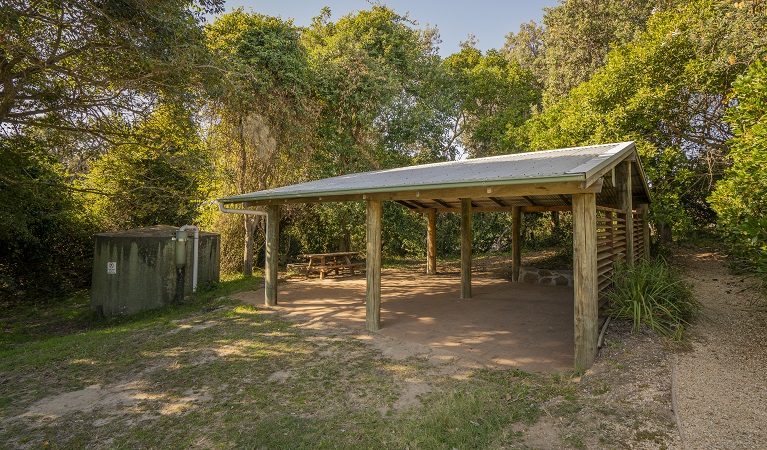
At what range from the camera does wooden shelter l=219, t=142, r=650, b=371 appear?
404cm

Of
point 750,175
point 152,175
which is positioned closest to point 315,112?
point 152,175

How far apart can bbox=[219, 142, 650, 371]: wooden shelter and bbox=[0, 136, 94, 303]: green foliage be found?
12.2ft

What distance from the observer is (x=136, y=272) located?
7949 mm

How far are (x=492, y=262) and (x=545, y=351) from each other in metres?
9.43

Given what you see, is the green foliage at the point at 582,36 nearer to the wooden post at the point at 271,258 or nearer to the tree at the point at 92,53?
the wooden post at the point at 271,258

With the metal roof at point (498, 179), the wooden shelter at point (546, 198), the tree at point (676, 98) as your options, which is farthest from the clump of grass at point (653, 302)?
the tree at point (676, 98)

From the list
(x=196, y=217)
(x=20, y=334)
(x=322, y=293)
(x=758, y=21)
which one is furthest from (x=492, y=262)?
(x=20, y=334)

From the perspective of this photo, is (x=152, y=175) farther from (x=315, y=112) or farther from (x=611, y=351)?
(x=611, y=351)

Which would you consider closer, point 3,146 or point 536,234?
point 3,146

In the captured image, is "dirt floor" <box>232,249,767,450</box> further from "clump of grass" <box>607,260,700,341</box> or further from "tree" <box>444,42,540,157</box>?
"tree" <box>444,42,540,157</box>

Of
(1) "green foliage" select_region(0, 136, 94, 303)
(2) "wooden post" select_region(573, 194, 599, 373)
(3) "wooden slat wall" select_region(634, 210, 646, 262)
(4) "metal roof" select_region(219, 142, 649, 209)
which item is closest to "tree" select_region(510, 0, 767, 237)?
(3) "wooden slat wall" select_region(634, 210, 646, 262)

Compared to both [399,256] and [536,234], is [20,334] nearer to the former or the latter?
[399,256]

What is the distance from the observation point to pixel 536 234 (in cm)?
1650

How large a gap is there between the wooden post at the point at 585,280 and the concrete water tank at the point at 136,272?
24.6 ft
